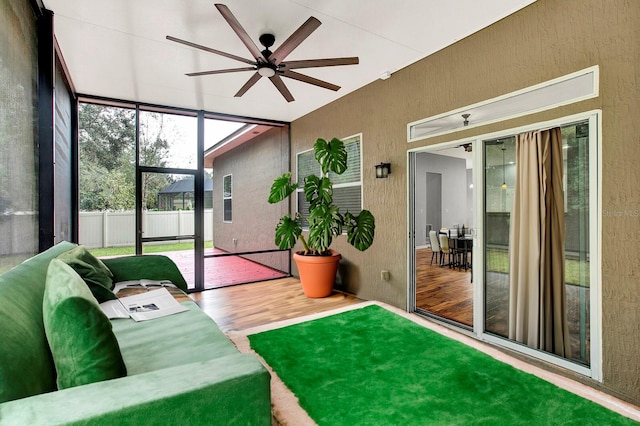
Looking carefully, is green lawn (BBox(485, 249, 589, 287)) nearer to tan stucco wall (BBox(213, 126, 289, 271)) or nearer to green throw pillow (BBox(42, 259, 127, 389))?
green throw pillow (BBox(42, 259, 127, 389))

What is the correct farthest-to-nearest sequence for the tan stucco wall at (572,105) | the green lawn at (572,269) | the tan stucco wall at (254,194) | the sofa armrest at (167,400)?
the tan stucco wall at (254,194), the green lawn at (572,269), the tan stucco wall at (572,105), the sofa armrest at (167,400)

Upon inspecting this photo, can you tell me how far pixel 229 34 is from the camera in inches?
118

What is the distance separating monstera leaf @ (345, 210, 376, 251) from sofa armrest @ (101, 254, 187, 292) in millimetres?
2082

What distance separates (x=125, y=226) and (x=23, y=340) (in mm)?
3903

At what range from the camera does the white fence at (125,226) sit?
4.30 meters

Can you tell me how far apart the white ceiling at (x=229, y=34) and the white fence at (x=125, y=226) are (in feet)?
5.57

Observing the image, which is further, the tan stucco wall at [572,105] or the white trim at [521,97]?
the white trim at [521,97]

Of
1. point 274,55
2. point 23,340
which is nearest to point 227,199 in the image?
point 274,55

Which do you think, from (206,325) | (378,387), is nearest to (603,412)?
(378,387)

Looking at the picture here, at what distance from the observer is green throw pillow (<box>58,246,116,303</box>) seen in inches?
84.0

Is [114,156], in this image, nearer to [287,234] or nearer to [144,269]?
[144,269]

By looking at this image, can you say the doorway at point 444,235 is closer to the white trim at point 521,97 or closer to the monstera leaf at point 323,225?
the white trim at point 521,97

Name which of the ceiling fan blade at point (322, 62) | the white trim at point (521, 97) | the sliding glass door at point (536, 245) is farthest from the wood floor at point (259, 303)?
the ceiling fan blade at point (322, 62)

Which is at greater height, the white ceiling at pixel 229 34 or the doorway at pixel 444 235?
the white ceiling at pixel 229 34
